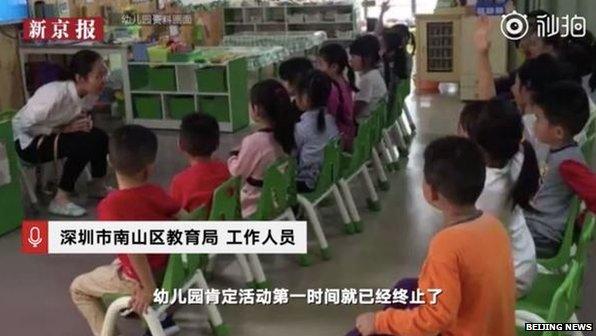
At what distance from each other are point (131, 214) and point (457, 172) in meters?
0.84

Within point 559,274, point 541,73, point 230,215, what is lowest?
point 559,274

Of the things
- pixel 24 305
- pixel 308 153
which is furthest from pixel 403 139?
pixel 24 305

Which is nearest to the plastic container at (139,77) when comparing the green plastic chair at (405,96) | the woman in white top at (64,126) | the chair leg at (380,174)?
the woman in white top at (64,126)

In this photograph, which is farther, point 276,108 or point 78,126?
point 78,126

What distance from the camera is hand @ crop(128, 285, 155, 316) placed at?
5.83ft

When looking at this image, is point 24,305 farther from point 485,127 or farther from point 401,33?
point 401,33

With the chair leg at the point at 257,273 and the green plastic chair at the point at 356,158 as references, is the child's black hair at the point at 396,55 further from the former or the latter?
the chair leg at the point at 257,273

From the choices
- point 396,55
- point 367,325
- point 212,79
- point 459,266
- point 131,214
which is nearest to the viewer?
point 459,266

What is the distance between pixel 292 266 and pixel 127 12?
4.09 metres

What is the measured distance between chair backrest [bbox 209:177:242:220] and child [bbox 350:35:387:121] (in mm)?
1567

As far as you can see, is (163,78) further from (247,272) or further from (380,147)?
(247,272)

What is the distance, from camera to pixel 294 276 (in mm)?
2576

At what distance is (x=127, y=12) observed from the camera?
6.11m

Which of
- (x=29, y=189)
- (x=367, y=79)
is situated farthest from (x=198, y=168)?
(x=367, y=79)
